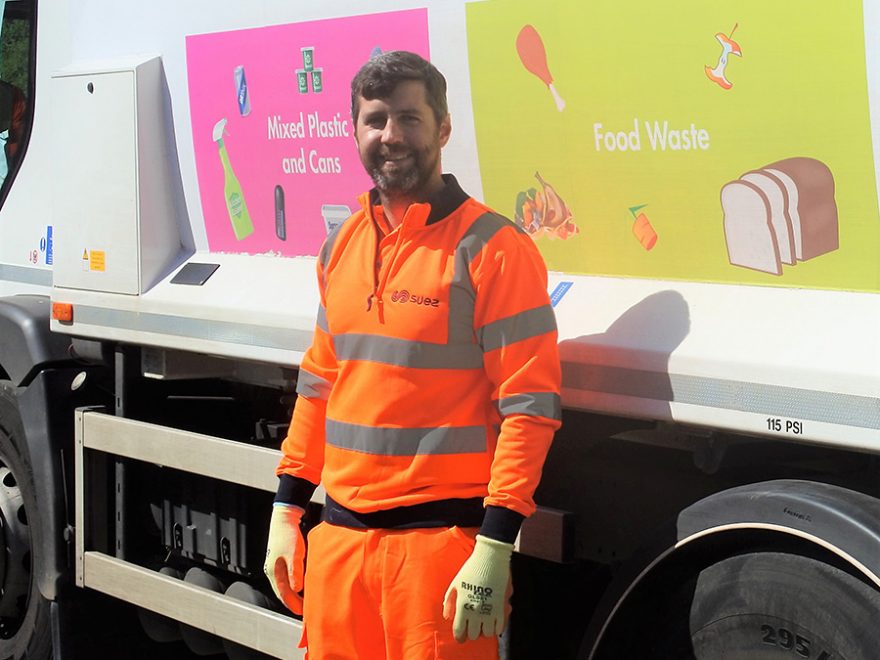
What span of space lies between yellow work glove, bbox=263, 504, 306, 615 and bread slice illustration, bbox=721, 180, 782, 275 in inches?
50.2

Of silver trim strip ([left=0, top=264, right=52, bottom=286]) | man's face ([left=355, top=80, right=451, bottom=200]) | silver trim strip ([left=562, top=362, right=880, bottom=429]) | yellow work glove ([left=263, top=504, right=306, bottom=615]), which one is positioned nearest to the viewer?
silver trim strip ([left=562, top=362, right=880, bottom=429])

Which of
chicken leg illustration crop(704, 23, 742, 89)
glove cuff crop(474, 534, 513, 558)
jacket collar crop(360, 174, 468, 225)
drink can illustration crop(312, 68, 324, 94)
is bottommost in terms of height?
glove cuff crop(474, 534, 513, 558)

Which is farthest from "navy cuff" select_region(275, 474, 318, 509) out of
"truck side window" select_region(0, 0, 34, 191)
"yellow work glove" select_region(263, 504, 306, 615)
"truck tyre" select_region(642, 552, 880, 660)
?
"truck side window" select_region(0, 0, 34, 191)

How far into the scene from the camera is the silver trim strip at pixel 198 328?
147 inches

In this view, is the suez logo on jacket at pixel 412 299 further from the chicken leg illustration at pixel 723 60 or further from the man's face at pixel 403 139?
the chicken leg illustration at pixel 723 60

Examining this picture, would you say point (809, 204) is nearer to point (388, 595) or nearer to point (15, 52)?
point (388, 595)

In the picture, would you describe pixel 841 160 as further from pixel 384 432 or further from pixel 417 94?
pixel 384 432

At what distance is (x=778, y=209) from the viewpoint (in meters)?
2.64

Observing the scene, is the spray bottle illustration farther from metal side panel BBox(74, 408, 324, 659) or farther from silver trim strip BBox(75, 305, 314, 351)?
metal side panel BBox(74, 408, 324, 659)

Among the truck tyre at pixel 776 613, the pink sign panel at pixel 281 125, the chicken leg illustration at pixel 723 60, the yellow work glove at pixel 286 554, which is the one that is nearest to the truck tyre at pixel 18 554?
the pink sign panel at pixel 281 125

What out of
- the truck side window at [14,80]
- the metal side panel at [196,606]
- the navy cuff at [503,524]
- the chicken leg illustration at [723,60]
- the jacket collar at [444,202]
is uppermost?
the truck side window at [14,80]

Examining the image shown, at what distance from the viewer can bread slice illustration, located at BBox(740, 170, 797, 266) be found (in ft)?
8.63

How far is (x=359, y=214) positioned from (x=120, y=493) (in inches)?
76.1

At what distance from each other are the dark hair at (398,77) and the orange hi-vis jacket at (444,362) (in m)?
0.19
